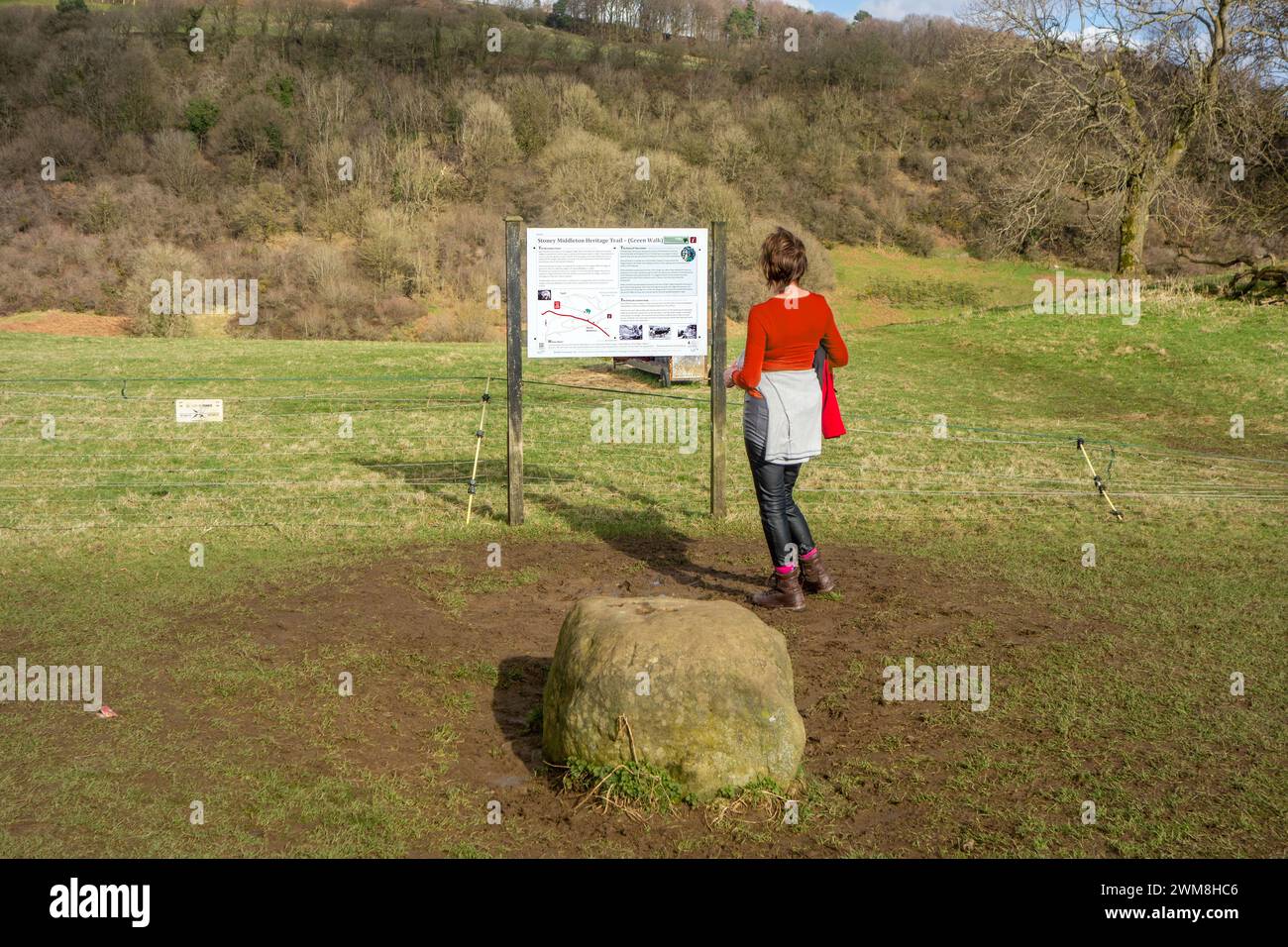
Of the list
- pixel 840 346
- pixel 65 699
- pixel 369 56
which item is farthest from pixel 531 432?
pixel 369 56

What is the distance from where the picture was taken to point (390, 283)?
4538cm

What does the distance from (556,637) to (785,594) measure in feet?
5.35

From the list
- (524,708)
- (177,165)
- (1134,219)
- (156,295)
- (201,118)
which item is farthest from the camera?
(201,118)

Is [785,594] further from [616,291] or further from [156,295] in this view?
[156,295]

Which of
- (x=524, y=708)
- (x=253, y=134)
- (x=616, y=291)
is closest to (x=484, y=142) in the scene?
(x=253, y=134)

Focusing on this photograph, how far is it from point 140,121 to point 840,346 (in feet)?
216

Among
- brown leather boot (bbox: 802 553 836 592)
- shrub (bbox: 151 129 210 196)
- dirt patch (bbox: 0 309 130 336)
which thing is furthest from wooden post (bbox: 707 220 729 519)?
shrub (bbox: 151 129 210 196)

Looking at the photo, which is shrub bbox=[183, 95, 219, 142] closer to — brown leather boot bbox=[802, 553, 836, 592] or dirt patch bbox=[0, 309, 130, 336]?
dirt patch bbox=[0, 309, 130, 336]

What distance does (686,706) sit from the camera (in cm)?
463

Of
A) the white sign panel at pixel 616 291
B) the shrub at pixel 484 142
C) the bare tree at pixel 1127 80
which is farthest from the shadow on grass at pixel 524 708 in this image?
the shrub at pixel 484 142

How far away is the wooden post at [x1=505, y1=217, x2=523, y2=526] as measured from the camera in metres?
9.42

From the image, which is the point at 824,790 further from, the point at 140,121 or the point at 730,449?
the point at 140,121

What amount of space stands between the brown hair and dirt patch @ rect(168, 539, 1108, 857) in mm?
2286

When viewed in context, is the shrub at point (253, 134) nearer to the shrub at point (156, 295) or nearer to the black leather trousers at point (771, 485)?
the shrub at point (156, 295)
